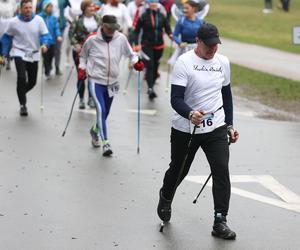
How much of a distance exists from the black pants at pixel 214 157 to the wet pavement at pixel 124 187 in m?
0.36

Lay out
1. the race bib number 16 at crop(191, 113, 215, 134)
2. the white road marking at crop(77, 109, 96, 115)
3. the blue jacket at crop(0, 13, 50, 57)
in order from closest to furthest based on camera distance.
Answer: the race bib number 16 at crop(191, 113, 215, 134) < the blue jacket at crop(0, 13, 50, 57) < the white road marking at crop(77, 109, 96, 115)

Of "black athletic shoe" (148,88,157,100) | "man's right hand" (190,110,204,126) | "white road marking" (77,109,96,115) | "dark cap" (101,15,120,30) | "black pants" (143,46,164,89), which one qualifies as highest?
"man's right hand" (190,110,204,126)

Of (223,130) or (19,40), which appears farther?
(19,40)

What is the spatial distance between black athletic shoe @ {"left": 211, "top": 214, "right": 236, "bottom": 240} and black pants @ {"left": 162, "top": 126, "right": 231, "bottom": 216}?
58 mm

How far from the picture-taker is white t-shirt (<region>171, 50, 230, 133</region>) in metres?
7.91

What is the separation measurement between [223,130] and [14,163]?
3.67m

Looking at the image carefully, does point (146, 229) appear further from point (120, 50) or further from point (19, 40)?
point (19, 40)

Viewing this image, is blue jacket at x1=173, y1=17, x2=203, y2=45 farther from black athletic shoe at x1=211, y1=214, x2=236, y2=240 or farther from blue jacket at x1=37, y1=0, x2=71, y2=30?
black athletic shoe at x1=211, y1=214, x2=236, y2=240

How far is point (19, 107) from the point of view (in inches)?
613

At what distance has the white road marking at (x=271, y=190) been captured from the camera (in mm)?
9312

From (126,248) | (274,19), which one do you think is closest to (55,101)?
(126,248)

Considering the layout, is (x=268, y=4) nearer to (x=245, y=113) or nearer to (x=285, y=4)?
(x=285, y=4)

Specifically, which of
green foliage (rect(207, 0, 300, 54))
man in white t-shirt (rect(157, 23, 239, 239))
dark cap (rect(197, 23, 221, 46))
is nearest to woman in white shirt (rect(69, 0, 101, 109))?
man in white t-shirt (rect(157, 23, 239, 239))

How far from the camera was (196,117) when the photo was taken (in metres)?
7.55
